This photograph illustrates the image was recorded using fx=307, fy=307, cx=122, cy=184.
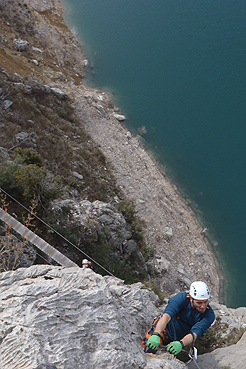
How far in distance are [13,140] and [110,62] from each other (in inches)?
905

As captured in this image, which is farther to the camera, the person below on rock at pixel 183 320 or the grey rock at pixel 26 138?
the grey rock at pixel 26 138

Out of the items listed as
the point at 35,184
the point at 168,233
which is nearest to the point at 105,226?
the point at 35,184

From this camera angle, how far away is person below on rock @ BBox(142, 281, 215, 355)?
7.38 m

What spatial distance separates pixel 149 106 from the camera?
118 feet

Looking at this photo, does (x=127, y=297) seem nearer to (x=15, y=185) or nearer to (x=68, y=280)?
(x=68, y=280)

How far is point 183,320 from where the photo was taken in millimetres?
7965

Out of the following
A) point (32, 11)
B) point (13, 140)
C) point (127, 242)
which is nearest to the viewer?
point (127, 242)

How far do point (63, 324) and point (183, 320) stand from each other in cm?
310

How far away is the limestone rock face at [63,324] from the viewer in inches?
247

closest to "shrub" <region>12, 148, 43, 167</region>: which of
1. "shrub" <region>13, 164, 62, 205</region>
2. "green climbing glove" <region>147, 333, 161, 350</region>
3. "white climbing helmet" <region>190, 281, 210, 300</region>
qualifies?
"shrub" <region>13, 164, 62, 205</region>

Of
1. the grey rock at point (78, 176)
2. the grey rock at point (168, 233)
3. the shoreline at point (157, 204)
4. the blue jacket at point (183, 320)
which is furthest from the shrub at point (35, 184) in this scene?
the grey rock at point (168, 233)

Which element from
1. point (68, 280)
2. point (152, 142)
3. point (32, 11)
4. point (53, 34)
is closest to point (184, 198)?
point (152, 142)

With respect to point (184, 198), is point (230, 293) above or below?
below

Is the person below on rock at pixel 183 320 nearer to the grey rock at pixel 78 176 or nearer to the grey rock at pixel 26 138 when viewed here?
the grey rock at pixel 78 176
